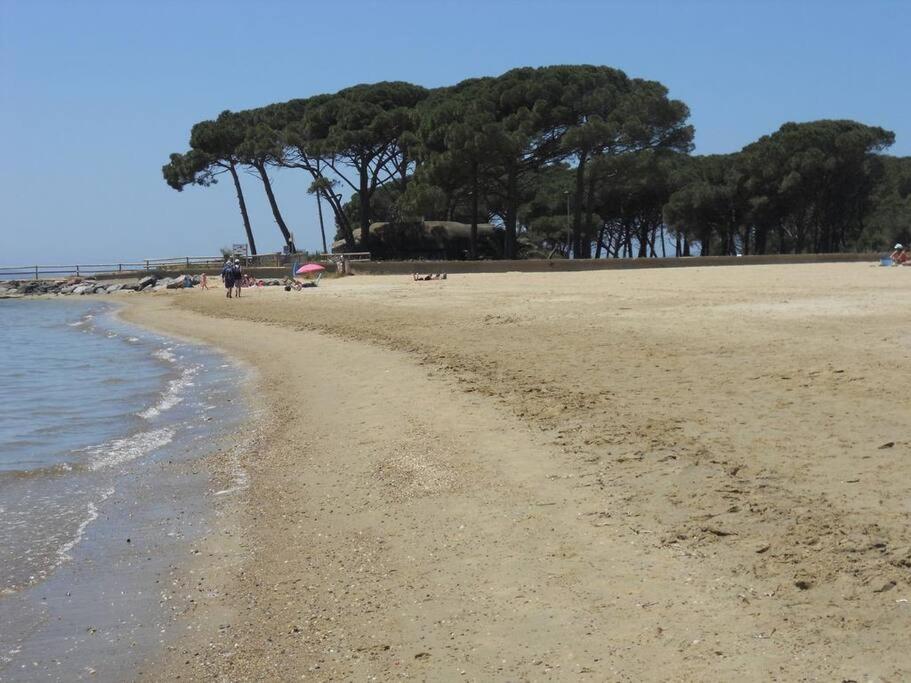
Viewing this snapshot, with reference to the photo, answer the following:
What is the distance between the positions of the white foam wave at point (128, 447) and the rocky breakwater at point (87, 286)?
34221mm

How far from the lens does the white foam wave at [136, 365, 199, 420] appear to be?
11.4m

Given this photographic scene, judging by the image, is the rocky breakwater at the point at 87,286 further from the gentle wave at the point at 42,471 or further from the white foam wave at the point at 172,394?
the gentle wave at the point at 42,471

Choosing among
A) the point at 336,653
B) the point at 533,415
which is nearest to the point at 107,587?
the point at 336,653

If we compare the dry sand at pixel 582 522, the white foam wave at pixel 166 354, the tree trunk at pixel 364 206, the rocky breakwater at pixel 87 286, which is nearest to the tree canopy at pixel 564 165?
the tree trunk at pixel 364 206

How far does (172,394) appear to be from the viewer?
42.2 feet

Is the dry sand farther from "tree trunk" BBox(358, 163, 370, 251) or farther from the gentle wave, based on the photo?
"tree trunk" BBox(358, 163, 370, 251)

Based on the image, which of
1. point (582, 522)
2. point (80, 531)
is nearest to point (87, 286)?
point (80, 531)

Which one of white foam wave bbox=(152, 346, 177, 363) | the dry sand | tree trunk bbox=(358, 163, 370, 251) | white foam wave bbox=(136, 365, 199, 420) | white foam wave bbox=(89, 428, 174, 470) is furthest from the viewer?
tree trunk bbox=(358, 163, 370, 251)

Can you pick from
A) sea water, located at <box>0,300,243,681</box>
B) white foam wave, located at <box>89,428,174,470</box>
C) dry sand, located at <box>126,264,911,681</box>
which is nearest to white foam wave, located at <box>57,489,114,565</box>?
sea water, located at <box>0,300,243,681</box>

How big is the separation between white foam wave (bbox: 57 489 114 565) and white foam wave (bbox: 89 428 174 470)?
1258 mm

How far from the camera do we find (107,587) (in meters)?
5.00

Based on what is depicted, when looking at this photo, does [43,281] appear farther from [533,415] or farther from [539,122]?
[533,415]

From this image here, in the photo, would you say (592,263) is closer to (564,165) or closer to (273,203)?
(564,165)

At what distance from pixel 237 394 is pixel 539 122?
32001 mm
